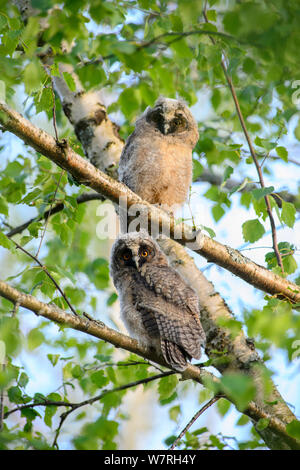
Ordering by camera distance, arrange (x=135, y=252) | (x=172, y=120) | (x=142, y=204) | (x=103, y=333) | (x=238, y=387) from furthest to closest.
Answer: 1. (x=172, y=120)
2. (x=135, y=252)
3. (x=142, y=204)
4. (x=103, y=333)
5. (x=238, y=387)

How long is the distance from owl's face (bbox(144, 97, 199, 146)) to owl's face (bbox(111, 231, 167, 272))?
1.21m

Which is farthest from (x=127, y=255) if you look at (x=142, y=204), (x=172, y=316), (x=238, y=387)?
(x=238, y=387)

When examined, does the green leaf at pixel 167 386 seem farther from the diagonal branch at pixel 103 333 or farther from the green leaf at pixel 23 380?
the green leaf at pixel 23 380

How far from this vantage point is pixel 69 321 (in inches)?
77.2

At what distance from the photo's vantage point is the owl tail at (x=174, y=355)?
2.43 m

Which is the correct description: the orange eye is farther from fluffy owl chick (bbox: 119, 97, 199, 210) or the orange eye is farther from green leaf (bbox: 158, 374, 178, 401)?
green leaf (bbox: 158, 374, 178, 401)

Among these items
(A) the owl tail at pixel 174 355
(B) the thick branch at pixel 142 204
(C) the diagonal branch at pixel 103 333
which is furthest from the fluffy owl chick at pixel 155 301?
(B) the thick branch at pixel 142 204

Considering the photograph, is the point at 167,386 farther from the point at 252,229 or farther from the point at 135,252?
the point at 252,229

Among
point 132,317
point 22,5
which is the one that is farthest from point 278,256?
point 22,5

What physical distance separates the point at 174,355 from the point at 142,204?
0.88 meters

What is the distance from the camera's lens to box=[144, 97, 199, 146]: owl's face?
417 centimetres

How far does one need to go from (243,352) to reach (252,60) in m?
1.76

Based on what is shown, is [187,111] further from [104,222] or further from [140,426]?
[140,426]

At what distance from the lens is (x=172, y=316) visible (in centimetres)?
280
